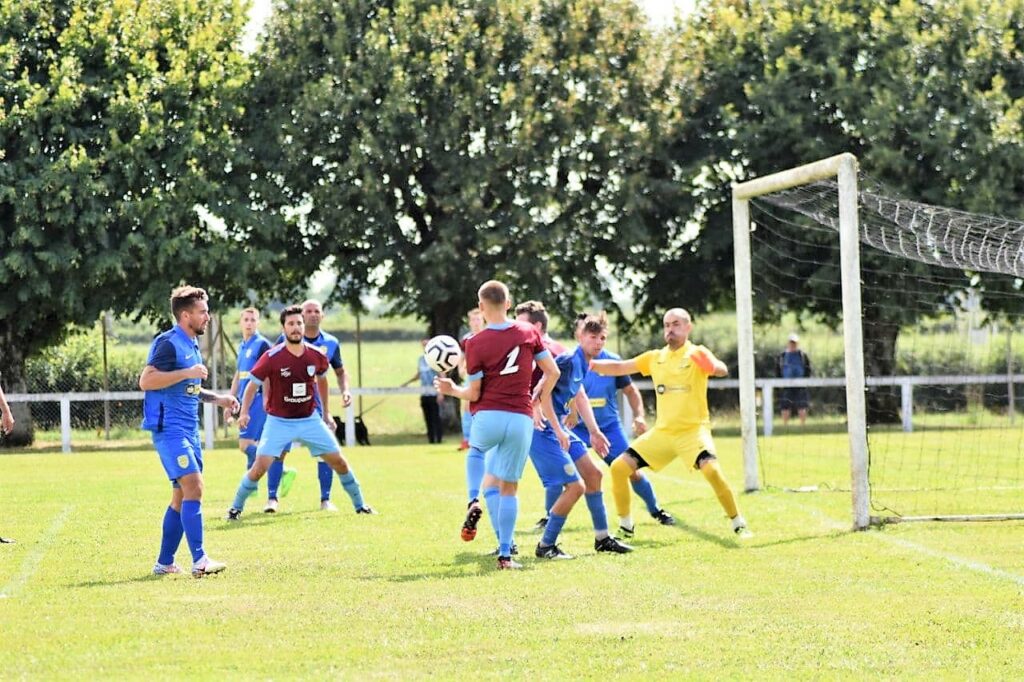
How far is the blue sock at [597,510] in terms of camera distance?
12.4 m

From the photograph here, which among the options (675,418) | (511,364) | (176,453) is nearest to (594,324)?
(675,418)

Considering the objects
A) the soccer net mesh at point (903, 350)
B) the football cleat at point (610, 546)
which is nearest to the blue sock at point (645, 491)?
the football cleat at point (610, 546)

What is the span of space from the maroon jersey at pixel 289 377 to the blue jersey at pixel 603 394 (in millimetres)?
2515

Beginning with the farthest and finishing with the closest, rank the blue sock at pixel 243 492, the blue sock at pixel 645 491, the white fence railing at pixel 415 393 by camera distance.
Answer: the white fence railing at pixel 415 393 → the blue sock at pixel 243 492 → the blue sock at pixel 645 491

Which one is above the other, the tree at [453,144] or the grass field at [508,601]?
the tree at [453,144]

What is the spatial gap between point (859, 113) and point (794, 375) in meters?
5.93

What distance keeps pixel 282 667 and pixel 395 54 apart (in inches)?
1046

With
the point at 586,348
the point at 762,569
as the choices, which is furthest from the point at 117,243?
the point at 762,569

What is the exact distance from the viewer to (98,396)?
2986cm

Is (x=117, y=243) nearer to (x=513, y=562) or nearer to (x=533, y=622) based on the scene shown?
(x=513, y=562)

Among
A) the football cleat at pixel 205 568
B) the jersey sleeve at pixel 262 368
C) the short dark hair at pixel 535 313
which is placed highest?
the short dark hair at pixel 535 313

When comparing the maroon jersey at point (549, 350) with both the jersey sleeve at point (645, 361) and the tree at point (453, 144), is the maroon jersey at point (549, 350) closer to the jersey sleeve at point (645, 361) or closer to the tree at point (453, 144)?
the jersey sleeve at point (645, 361)

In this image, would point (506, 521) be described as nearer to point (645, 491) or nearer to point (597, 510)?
point (597, 510)

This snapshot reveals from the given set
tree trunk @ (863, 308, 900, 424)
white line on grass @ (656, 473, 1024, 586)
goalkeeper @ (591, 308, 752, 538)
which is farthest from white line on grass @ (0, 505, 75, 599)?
tree trunk @ (863, 308, 900, 424)
